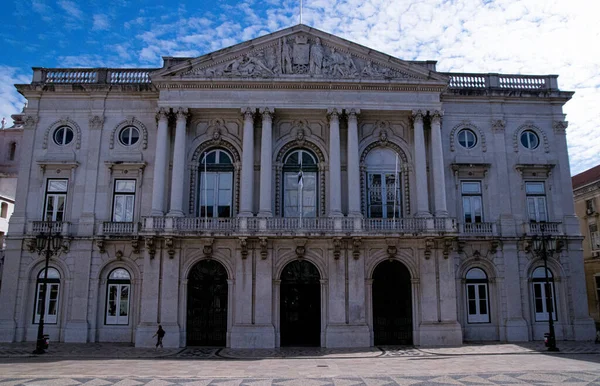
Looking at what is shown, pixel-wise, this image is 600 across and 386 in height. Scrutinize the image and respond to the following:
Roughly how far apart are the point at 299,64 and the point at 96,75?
12294mm

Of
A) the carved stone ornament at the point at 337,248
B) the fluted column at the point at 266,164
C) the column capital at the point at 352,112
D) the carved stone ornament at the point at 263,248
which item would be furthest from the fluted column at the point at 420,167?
the carved stone ornament at the point at 263,248

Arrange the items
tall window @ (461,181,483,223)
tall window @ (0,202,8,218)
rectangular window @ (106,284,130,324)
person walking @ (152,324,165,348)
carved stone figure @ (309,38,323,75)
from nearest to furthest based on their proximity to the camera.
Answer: person walking @ (152,324,165,348), rectangular window @ (106,284,130,324), carved stone figure @ (309,38,323,75), tall window @ (461,181,483,223), tall window @ (0,202,8,218)

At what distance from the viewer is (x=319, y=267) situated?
27.8 meters

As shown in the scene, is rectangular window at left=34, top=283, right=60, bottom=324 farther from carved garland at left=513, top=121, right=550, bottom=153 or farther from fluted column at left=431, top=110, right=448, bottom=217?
carved garland at left=513, top=121, right=550, bottom=153

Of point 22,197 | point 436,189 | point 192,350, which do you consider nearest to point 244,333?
point 192,350

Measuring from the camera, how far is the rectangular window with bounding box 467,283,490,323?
29250mm

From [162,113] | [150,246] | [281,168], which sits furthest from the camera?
[281,168]

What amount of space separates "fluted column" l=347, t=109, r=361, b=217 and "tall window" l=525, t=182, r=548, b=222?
1066 cm

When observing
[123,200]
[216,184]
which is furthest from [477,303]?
[123,200]

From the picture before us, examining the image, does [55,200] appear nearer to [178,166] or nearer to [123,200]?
[123,200]

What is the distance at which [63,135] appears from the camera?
3055 cm

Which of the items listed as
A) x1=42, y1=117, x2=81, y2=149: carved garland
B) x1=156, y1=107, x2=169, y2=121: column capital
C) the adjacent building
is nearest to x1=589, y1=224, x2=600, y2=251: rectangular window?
the adjacent building

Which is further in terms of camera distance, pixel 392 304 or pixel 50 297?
pixel 50 297

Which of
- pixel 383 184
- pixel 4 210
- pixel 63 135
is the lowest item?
pixel 383 184
